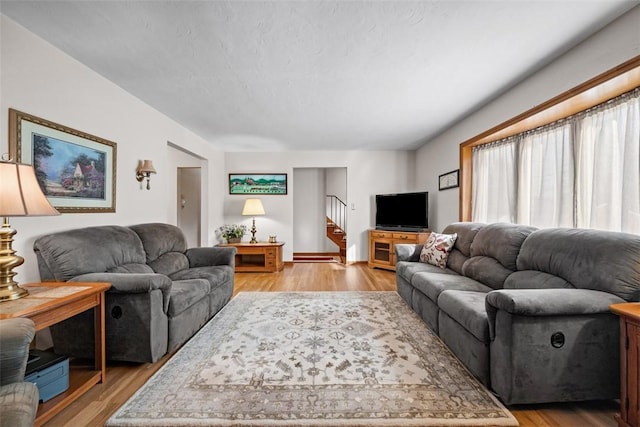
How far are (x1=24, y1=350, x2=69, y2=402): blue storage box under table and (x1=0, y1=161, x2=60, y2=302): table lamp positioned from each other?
397 millimetres

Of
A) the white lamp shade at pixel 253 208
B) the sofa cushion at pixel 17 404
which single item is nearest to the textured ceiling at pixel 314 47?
the sofa cushion at pixel 17 404

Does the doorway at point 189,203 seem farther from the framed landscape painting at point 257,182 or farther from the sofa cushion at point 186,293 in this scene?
the sofa cushion at point 186,293

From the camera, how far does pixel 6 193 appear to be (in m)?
1.42

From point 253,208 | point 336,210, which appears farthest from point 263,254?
point 336,210

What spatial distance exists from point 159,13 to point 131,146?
1783 millimetres

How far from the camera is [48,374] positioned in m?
1.56

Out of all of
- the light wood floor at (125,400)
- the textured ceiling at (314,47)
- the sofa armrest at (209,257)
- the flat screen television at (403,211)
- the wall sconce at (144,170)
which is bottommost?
the light wood floor at (125,400)

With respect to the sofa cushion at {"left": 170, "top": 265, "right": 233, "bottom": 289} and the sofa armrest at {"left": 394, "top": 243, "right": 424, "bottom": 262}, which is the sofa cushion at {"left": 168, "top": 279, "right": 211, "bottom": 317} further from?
the sofa armrest at {"left": 394, "top": 243, "right": 424, "bottom": 262}

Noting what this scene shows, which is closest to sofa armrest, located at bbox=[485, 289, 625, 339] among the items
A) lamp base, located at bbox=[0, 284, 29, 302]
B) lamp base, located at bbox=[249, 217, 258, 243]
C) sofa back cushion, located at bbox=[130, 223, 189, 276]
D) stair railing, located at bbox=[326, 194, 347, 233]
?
lamp base, located at bbox=[0, 284, 29, 302]

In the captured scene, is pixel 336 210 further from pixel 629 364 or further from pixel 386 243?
pixel 629 364

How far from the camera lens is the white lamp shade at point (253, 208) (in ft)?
18.2

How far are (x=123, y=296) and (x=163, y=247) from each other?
48.4 inches

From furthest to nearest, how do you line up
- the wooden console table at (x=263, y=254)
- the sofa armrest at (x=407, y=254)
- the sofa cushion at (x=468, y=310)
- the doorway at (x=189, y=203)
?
the doorway at (x=189, y=203), the wooden console table at (x=263, y=254), the sofa armrest at (x=407, y=254), the sofa cushion at (x=468, y=310)

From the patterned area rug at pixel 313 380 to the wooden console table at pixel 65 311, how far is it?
0.33 meters
